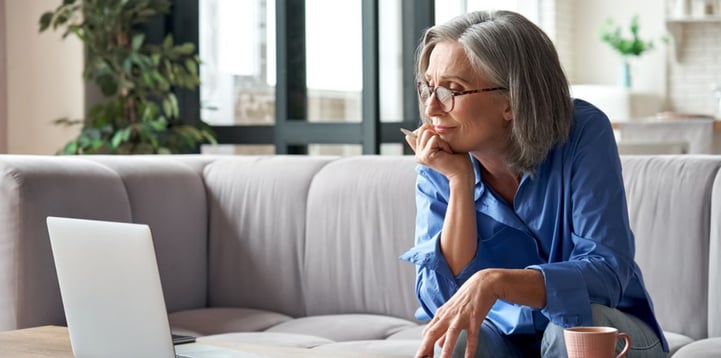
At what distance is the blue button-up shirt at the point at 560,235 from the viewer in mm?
1723

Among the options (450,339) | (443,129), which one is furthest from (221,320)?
(450,339)

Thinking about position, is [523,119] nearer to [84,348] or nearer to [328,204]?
[84,348]

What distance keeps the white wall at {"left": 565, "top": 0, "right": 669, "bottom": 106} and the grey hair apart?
682 cm

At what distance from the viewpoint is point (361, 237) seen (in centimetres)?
312

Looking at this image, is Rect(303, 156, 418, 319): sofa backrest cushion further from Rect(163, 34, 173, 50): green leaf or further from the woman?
Rect(163, 34, 173, 50): green leaf

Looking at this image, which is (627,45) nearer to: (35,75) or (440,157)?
(35,75)

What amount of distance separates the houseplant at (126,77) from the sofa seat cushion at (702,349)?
2629 millimetres

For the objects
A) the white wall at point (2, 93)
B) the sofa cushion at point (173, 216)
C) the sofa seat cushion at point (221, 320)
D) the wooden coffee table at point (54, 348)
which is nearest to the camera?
the wooden coffee table at point (54, 348)

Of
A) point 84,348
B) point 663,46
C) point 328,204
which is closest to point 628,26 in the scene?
point 663,46

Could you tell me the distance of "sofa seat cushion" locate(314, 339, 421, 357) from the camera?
8.23ft

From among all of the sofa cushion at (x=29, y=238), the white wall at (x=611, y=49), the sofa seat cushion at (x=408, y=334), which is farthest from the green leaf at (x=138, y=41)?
the white wall at (x=611, y=49)

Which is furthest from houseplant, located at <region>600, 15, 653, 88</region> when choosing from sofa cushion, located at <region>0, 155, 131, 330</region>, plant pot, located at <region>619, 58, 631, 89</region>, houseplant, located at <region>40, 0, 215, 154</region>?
sofa cushion, located at <region>0, 155, 131, 330</region>

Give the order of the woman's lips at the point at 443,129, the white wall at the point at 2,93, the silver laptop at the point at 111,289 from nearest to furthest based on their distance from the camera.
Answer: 1. the silver laptop at the point at 111,289
2. the woman's lips at the point at 443,129
3. the white wall at the point at 2,93

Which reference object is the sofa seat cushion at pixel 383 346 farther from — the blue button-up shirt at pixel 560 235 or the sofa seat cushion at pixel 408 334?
the blue button-up shirt at pixel 560 235
